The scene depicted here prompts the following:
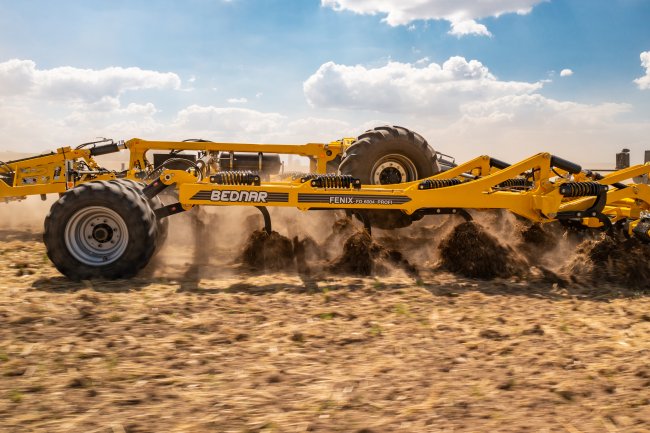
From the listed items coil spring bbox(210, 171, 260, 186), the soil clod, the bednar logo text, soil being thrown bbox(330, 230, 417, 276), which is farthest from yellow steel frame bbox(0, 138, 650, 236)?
the soil clod

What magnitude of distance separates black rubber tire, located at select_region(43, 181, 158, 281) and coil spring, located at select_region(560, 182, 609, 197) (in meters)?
4.74

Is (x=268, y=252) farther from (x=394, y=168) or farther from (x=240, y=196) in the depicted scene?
(x=394, y=168)

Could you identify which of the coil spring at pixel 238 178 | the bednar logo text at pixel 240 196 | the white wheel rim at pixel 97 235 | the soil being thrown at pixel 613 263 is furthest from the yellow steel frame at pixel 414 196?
the white wheel rim at pixel 97 235

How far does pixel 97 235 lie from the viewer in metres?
6.16

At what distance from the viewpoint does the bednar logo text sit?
6434 mm

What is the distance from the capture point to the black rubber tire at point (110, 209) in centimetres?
595

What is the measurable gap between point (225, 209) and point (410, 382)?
20.7 feet

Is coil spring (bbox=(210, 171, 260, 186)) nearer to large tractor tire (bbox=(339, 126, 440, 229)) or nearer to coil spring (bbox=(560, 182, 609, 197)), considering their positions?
large tractor tire (bbox=(339, 126, 440, 229))

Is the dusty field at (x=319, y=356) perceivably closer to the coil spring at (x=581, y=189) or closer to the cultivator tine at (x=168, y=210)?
the cultivator tine at (x=168, y=210)

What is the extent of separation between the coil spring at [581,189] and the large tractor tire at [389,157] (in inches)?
94.0

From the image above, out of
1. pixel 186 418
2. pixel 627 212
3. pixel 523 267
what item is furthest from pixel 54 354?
pixel 627 212

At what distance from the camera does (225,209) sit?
30.2ft

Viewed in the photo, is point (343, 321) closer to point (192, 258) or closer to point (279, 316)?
point (279, 316)

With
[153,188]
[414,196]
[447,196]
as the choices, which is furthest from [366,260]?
[153,188]
